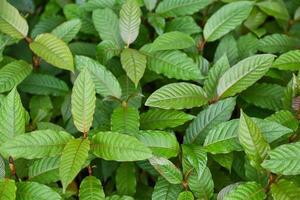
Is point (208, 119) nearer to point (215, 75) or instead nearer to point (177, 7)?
point (215, 75)

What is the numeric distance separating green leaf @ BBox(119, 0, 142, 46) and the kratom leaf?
400mm

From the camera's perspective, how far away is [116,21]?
5.86ft

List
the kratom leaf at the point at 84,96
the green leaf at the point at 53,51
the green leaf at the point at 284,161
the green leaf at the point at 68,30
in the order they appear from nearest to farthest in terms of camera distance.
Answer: the green leaf at the point at 284,161, the kratom leaf at the point at 84,96, the green leaf at the point at 53,51, the green leaf at the point at 68,30

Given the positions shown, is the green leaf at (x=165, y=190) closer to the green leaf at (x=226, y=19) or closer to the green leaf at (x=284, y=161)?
the green leaf at (x=284, y=161)

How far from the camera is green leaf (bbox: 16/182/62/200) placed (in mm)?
1345

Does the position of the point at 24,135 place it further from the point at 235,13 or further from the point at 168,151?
the point at 235,13

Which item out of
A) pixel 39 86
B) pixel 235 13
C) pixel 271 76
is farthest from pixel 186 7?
pixel 39 86

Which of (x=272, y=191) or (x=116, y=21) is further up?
(x=116, y=21)

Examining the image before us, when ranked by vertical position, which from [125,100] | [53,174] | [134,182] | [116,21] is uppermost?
[116,21]

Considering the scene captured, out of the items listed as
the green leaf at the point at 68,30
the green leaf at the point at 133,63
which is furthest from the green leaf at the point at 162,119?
the green leaf at the point at 68,30

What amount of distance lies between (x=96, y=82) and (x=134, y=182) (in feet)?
1.23

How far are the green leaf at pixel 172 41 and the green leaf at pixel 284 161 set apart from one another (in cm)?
58

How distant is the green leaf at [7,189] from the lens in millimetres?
1291

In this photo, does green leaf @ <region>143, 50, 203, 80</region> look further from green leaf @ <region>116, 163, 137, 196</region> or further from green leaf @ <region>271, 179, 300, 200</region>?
green leaf @ <region>271, 179, 300, 200</region>
